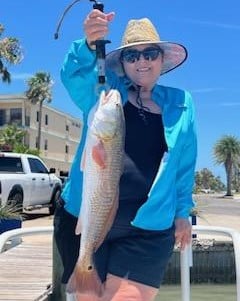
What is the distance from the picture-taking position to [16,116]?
55.7m

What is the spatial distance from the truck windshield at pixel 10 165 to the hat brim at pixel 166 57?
12.6m

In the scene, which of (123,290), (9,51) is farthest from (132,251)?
(9,51)

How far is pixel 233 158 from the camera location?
242ft

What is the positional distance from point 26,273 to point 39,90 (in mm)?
50354

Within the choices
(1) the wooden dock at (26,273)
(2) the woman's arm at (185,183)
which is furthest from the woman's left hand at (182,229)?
(1) the wooden dock at (26,273)

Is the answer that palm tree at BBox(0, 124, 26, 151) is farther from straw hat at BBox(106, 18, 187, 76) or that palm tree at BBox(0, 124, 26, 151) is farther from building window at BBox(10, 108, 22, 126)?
straw hat at BBox(106, 18, 187, 76)

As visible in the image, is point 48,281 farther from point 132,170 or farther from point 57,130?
point 57,130

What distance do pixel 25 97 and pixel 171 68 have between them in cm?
5400

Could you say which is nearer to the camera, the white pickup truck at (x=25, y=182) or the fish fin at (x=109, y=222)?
the fish fin at (x=109, y=222)

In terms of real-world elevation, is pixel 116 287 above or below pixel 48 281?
above

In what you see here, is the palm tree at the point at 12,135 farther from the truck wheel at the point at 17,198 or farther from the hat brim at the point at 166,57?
the hat brim at the point at 166,57

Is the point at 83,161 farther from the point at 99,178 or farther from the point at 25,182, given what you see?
the point at 25,182

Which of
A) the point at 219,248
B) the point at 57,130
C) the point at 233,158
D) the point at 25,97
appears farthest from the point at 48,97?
the point at 219,248

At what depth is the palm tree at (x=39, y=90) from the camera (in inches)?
2201
